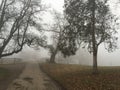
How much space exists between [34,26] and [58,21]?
55.1 feet

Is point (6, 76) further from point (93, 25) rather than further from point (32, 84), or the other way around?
point (93, 25)

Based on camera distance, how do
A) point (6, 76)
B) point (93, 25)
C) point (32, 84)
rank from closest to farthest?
point (32, 84) < point (93, 25) < point (6, 76)

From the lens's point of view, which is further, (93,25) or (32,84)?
(93,25)

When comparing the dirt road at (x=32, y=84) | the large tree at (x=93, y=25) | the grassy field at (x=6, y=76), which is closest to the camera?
the dirt road at (x=32, y=84)

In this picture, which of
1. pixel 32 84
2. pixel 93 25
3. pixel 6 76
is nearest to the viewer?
pixel 32 84

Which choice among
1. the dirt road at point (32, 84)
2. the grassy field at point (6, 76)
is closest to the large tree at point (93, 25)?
the dirt road at point (32, 84)

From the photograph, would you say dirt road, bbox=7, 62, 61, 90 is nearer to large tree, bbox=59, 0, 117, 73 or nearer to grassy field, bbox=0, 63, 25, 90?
grassy field, bbox=0, 63, 25, 90

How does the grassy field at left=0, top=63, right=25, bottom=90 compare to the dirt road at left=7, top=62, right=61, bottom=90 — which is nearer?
the dirt road at left=7, top=62, right=61, bottom=90

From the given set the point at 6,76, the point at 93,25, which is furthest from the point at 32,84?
the point at 93,25

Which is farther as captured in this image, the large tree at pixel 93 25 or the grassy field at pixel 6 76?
the large tree at pixel 93 25

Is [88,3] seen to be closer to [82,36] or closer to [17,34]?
[82,36]

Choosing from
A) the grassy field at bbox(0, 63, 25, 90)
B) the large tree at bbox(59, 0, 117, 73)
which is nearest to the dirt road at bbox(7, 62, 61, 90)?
the grassy field at bbox(0, 63, 25, 90)

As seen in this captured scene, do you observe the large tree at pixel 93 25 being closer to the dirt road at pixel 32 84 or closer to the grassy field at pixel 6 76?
the dirt road at pixel 32 84

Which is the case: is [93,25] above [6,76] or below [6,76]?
above
